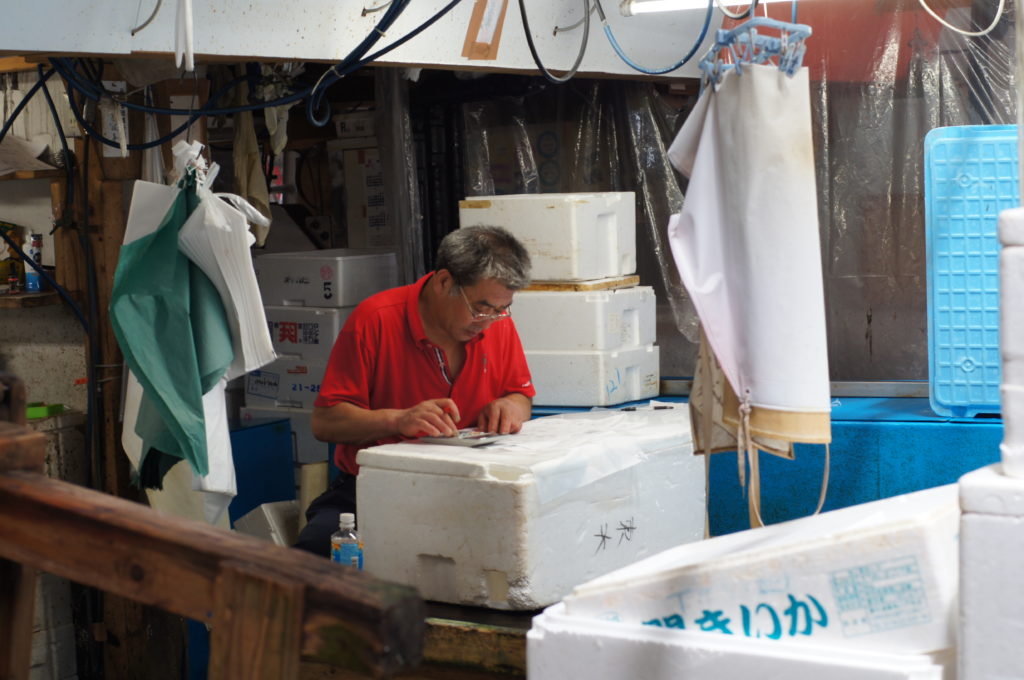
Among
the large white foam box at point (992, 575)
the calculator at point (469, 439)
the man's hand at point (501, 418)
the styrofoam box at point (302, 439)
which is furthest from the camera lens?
the styrofoam box at point (302, 439)

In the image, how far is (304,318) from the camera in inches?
205

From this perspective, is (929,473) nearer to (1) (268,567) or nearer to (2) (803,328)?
(2) (803,328)

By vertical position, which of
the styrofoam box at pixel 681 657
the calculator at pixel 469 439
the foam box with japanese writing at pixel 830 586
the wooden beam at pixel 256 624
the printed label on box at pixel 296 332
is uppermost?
the printed label on box at pixel 296 332

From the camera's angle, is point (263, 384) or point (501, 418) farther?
point (263, 384)

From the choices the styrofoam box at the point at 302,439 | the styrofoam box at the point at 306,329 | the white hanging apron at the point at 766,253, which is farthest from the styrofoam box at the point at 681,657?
the styrofoam box at the point at 302,439

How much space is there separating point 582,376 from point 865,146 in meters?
1.61

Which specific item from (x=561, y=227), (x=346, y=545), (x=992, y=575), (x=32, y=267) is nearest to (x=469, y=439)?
(x=346, y=545)

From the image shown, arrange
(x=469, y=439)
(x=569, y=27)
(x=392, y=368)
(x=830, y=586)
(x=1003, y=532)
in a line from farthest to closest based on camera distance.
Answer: (x=569, y=27)
(x=392, y=368)
(x=469, y=439)
(x=830, y=586)
(x=1003, y=532)

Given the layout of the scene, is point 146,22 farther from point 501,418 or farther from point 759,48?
point 759,48

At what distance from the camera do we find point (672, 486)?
3.12 metres

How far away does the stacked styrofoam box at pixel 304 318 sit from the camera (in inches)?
203

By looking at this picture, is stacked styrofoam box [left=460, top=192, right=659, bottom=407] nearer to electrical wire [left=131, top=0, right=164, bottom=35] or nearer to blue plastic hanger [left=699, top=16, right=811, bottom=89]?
electrical wire [left=131, top=0, right=164, bottom=35]

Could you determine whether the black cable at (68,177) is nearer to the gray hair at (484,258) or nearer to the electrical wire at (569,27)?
the gray hair at (484,258)

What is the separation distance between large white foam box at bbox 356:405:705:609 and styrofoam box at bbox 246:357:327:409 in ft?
7.66
